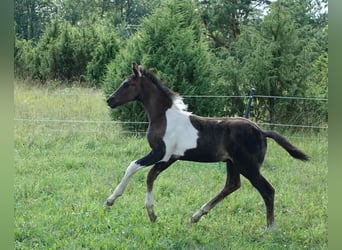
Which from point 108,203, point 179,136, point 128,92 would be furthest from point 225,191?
point 128,92

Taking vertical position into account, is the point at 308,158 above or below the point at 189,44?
below

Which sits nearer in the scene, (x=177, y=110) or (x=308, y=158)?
(x=308, y=158)

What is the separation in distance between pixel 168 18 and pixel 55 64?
4.80 feet

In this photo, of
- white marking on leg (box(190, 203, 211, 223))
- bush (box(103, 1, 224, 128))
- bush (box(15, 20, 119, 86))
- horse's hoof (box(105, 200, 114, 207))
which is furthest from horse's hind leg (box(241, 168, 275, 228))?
bush (box(15, 20, 119, 86))

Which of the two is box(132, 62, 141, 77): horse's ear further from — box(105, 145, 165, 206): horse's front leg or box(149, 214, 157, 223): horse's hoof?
box(149, 214, 157, 223): horse's hoof

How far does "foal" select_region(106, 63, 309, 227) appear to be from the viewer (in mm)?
2377

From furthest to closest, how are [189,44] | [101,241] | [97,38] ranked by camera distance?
1. [97,38]
2. [189,44]
3. [101,241]

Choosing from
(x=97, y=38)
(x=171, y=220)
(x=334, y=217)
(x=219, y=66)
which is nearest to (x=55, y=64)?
(x=97, y=38)

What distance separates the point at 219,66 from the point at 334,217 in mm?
2229

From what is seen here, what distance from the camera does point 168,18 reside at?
2854 mm

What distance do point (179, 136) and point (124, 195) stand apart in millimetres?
664

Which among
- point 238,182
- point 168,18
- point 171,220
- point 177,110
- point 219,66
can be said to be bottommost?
point 171,220

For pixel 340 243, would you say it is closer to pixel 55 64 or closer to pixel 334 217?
pixel 334 217

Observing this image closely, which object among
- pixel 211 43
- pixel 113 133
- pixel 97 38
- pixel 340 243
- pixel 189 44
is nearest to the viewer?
pixel 340 243
